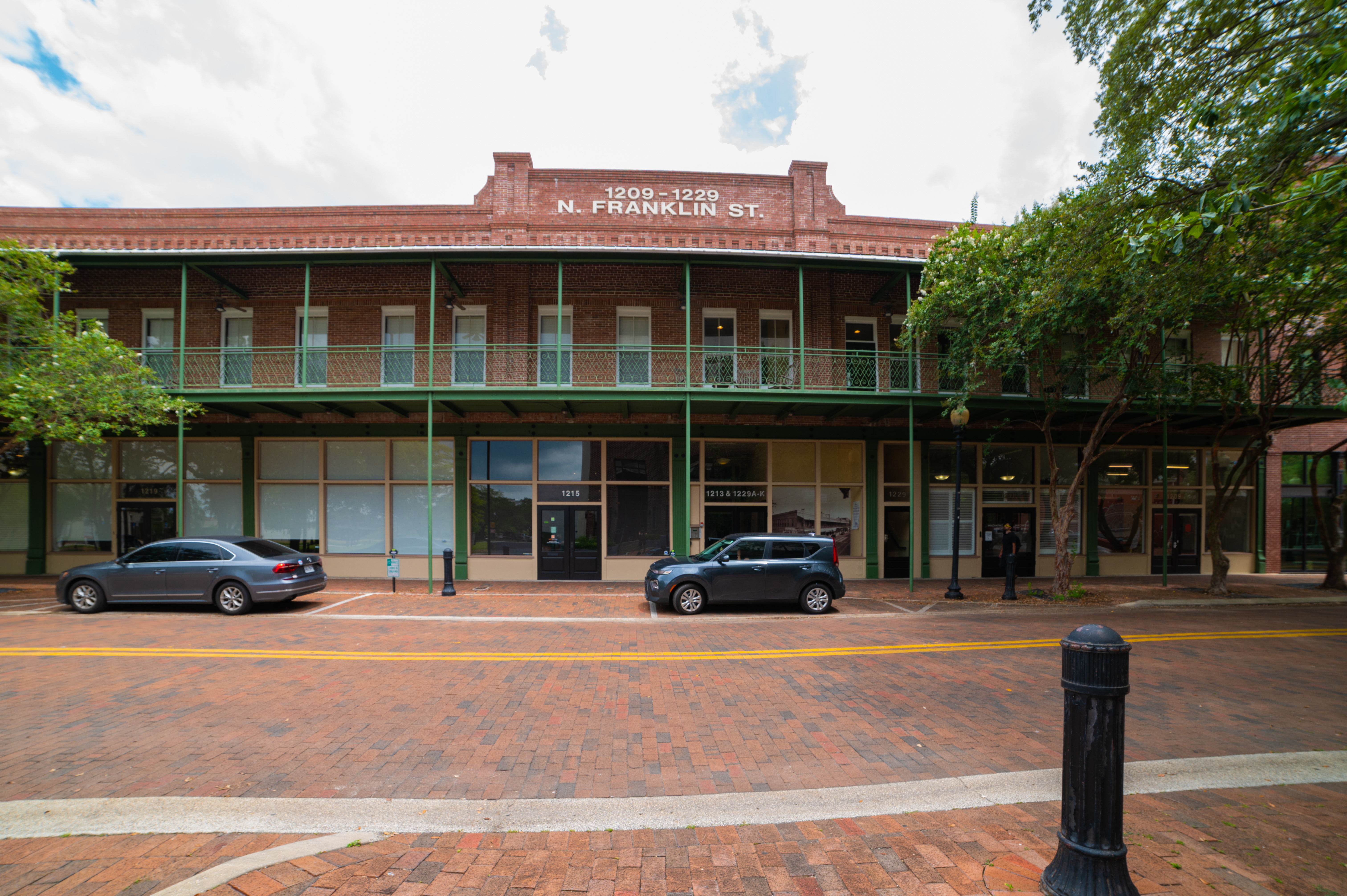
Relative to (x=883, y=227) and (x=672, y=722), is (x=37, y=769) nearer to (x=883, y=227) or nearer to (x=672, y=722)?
(x=672, y=722)

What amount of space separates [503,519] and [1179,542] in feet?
64.7

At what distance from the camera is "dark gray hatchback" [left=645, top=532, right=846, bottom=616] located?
399 inches

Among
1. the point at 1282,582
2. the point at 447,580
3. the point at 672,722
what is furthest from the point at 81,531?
the point at 1282,582

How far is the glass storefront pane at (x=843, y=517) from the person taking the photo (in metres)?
14.6

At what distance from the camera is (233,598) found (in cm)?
976

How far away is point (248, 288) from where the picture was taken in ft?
48.4

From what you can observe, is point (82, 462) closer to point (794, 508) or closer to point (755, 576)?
point (755, 576)

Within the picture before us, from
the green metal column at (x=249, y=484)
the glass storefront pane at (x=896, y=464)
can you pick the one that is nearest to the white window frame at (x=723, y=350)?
the glass storefront pane at (x=896, y=464)

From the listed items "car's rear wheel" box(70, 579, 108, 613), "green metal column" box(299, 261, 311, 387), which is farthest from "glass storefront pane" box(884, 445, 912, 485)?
"car's rear wheel" box(70, 579, 108, 613)

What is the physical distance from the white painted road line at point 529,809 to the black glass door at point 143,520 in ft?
47.2

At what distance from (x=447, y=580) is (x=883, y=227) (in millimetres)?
15265

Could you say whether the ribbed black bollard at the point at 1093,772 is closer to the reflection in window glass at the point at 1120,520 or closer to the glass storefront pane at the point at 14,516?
the reflection in window glass at the point at 1120,520

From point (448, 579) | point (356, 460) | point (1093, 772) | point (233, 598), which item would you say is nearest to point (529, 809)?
point (1093, 772)

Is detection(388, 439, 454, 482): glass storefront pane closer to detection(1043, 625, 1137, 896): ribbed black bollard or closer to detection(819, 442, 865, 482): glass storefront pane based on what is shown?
detection(819, 442, 865, 482): glass storefront pane
